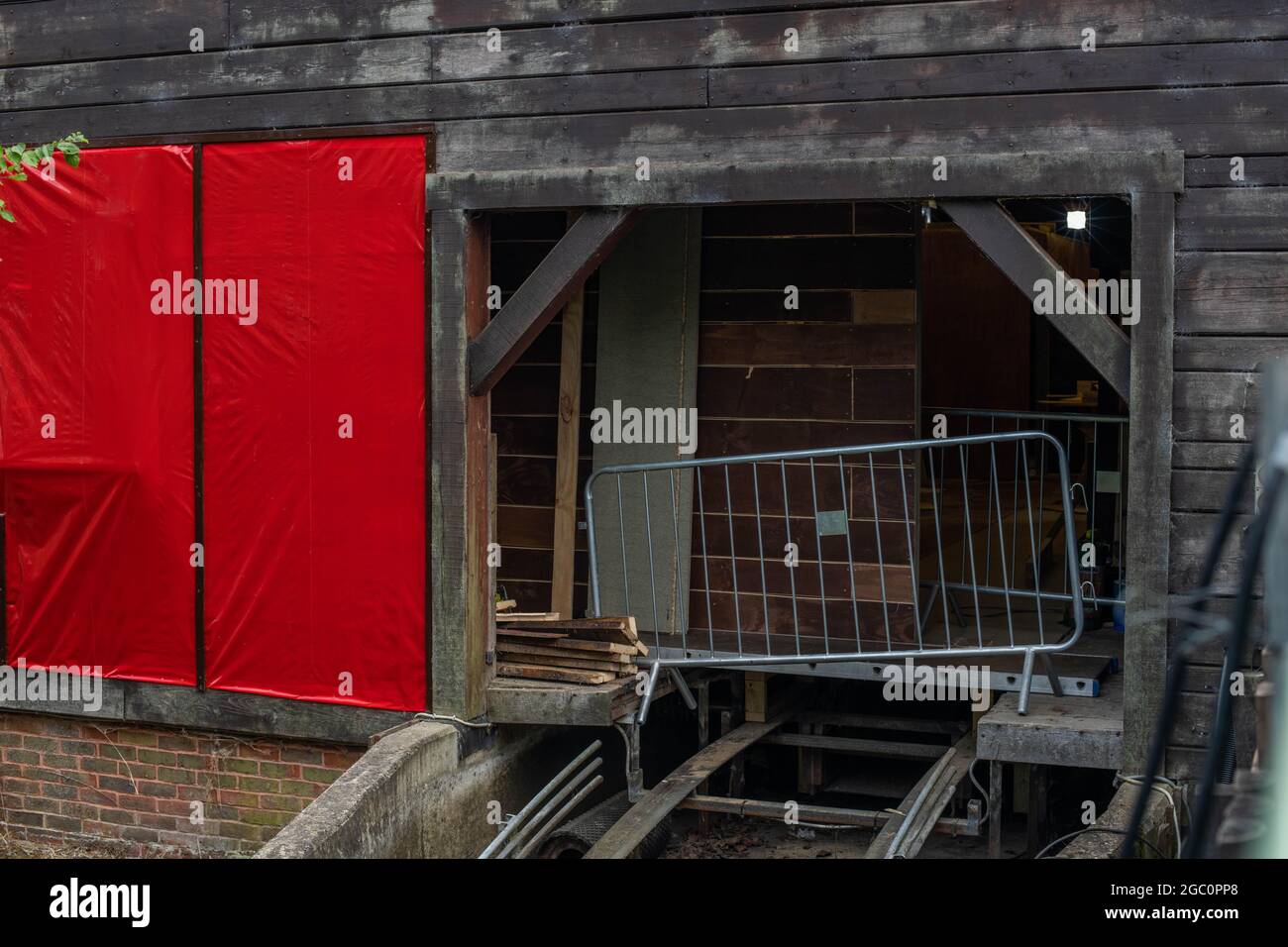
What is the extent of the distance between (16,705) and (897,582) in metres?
5.42

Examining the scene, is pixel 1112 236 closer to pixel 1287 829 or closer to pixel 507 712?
pixel 507 712

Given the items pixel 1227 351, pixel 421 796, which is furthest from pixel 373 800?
pixel 1227 351

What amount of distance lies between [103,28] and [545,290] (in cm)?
321

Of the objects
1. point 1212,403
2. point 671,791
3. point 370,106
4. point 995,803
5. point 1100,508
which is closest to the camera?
point 1212,403

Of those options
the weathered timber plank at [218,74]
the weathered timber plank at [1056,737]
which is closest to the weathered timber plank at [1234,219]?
the weathered timber plank at [1056,737]

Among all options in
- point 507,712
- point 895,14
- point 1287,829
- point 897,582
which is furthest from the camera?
point 897,582

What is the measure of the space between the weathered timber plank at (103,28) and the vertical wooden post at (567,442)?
2.57 m

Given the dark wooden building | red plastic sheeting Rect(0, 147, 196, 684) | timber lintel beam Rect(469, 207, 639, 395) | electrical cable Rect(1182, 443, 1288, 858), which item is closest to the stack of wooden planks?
the dark wooden building

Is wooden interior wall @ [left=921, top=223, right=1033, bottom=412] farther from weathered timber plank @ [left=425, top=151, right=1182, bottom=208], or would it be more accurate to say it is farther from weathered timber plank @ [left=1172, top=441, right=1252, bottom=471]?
weathered timber plank @ [left=1172, top=441, right=1252, bottom=471]

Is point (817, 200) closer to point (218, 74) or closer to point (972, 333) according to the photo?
point (218, 74)

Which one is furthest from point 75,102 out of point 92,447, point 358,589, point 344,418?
point 358,589

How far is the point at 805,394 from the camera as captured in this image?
333 inches

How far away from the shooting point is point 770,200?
6.82m

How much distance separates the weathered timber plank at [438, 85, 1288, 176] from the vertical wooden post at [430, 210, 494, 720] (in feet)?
1.49
